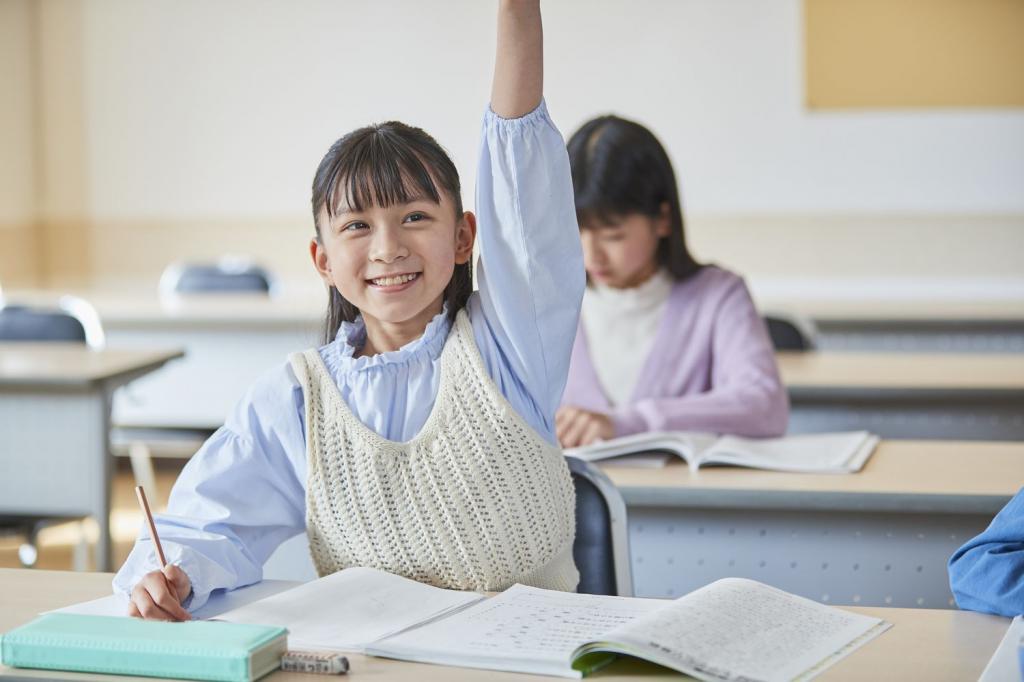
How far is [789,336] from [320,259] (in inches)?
80.1

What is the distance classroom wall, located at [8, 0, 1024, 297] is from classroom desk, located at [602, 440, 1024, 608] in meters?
3.97

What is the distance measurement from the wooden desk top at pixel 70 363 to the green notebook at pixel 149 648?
1.80 meters

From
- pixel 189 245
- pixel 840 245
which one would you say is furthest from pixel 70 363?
pixel 840 245

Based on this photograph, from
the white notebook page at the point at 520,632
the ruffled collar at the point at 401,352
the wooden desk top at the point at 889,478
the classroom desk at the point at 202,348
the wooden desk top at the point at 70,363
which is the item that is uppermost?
the ruffled collar at the point at 401,352

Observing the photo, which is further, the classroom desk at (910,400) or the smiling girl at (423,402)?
the classroom desk at (910,400)

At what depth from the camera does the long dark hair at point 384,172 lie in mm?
1354

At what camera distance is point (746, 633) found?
41.6 inches

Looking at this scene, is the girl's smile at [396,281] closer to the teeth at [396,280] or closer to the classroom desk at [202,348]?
the teeth at [396,280]

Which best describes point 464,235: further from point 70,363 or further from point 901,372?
point 70,363

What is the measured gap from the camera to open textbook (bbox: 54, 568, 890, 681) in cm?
101

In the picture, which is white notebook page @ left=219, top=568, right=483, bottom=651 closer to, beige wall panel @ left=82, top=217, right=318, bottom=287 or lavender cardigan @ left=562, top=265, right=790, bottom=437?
lavender cardigan @ left=562, top=265, right=790, bottom=437

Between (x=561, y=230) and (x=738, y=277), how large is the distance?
40.9 inches

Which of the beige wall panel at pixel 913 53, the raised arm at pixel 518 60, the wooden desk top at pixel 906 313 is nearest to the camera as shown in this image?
the raised arm at pixel 518 60

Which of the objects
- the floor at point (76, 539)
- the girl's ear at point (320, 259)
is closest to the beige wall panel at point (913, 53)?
the floor at point (76, 539)
